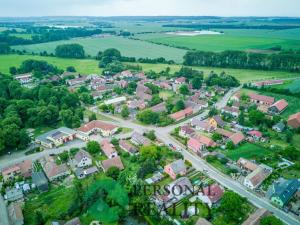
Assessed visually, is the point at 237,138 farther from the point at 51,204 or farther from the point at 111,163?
the point at 51,204

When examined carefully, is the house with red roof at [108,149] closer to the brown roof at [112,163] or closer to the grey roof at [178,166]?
the brown roof at [112,163]

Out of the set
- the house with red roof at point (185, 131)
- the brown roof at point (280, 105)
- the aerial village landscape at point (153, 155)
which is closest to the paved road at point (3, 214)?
the aerial village landscape at point (153, 155)

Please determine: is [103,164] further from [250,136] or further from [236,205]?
[250,136]

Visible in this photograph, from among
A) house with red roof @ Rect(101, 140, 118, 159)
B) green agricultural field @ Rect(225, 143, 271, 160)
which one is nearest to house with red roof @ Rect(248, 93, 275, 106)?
green agricultural field @ Rect(225, 143, 271, 160)

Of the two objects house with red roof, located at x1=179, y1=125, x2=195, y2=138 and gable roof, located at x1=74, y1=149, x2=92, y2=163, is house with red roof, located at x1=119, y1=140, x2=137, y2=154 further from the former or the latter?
house with red roof, located at x1=179, y1=125, x2=195, y2=138

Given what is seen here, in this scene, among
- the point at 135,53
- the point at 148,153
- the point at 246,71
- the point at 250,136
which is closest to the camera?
the point at 148,153

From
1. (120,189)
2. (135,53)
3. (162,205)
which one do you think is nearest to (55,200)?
(120,189)
